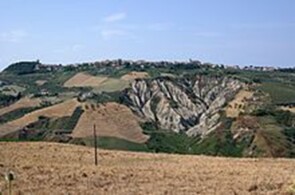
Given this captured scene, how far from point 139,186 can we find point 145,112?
494 ft

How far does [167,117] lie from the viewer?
17750cm

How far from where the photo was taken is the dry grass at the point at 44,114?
151 metres

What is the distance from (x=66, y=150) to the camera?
3962 centimetres

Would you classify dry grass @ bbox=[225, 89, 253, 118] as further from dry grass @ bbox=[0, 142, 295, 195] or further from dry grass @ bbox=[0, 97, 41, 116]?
dry grass @ bbox=[0, 142, 295, 195]

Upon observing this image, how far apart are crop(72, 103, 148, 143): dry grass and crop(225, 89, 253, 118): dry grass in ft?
80.3

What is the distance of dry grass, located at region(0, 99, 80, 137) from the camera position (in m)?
151

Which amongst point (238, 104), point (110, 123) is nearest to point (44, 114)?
point (110, 123)

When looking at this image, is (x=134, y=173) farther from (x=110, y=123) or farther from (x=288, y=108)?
(x=288, y=108)

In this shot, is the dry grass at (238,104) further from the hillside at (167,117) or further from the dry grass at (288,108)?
the dry grass at (288,108)

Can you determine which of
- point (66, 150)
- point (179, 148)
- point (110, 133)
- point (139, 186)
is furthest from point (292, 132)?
point (139, 186)

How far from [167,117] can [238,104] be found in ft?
66.1

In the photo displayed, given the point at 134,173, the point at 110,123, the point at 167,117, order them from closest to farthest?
the point at 134,173 < the point at 110,123 < the point at 167,117

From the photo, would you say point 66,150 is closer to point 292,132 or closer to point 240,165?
point 240,165

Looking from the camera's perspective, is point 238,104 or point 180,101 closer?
point 238,104
